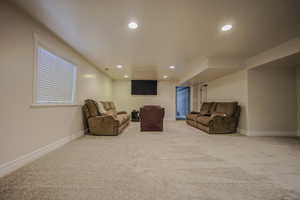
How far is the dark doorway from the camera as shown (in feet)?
28.0

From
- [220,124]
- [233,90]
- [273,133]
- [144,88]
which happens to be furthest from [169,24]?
[144,88]

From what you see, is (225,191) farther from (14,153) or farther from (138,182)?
(14,153)

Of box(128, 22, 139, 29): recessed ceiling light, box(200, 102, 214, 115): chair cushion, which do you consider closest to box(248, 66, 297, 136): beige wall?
box(200, 102, 214, 115): chair cushion

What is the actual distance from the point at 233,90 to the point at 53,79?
5.32 m

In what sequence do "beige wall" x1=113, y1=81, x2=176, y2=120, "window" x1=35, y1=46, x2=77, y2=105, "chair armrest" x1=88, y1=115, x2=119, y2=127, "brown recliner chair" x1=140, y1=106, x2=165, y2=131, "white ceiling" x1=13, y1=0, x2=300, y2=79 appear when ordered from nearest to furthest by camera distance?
"white ceiling" x1=13, y1=0, x2=300, y2=79, "window" x1=35, y1=46, x2=77, y2=105, "chair armrest" x1=88, y1=115, x2=119, y2=127, "brown recliner chair" x1=140, y1=106, x2=165, y2=131, "beige wall" x1=113, y1=81, x2=176, y2=120

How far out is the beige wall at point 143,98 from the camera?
7.90 meters

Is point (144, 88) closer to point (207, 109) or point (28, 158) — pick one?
point (207, 109)

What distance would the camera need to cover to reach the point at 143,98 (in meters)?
7.96

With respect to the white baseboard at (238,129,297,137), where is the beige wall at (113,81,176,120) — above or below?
above

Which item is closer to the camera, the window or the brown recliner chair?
the window

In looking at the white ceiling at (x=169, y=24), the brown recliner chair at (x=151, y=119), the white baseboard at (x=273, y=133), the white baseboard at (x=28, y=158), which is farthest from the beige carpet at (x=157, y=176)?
the white ceiling at (x=169, y=24)

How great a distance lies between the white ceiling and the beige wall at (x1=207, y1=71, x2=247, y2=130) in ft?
3.72

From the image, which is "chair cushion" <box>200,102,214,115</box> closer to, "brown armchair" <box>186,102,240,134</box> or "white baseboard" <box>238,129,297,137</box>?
"brown armchair" <box>186,102,240,134</box>

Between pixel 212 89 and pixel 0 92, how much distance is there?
6559 mm
